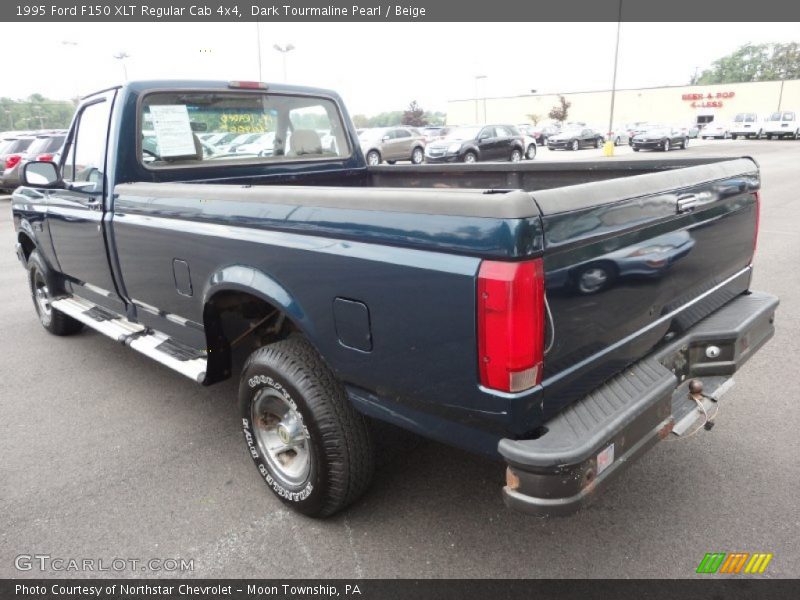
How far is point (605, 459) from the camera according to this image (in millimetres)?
2039

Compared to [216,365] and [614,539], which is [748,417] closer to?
[614,539]

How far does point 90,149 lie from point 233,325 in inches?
73.0

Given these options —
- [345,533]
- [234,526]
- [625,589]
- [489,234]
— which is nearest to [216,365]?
[234,526]

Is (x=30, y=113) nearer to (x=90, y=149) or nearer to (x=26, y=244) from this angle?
(x=26, y=244)

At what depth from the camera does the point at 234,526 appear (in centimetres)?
281

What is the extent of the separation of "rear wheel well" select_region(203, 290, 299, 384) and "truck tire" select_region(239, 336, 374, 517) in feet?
1.10

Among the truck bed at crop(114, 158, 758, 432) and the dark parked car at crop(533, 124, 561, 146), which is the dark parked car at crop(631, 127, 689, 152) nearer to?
the dark parked car at crop(533, 124, 561, 146)

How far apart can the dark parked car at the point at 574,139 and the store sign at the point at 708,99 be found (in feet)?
133

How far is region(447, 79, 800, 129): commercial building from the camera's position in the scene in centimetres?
6581

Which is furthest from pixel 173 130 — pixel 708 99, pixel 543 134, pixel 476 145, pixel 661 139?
pixel 708 99

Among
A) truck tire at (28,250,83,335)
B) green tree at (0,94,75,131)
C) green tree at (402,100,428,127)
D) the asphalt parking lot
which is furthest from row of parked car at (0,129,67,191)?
green tree at (0,94,75,131)

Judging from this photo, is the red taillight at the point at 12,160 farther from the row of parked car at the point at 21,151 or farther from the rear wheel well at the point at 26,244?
the rear wheel well at the point at 26,244

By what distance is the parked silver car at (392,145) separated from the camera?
24672 mm

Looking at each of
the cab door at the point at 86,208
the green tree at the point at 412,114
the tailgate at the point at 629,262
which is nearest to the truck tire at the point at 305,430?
the tailgate at the point at 629,262
